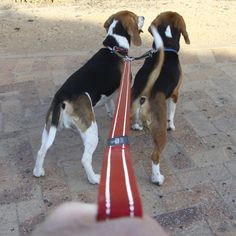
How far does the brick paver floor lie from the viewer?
340 centimetres

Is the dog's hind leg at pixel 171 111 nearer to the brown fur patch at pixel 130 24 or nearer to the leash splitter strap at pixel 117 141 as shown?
the brown fur patch at pixel 130 24

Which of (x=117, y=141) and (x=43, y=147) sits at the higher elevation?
(x=117, y=141)

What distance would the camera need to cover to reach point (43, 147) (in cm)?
366

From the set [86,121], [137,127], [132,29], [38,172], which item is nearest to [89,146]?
[86,121]

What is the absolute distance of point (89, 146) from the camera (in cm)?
362

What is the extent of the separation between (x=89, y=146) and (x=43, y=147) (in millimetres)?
404

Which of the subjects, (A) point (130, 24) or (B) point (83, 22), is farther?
(B) point (83, 22)

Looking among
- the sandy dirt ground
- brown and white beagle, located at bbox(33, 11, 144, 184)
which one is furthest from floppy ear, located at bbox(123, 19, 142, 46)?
the sandy dirt ground

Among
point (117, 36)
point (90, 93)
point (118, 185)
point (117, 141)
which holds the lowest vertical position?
point (90, 93)

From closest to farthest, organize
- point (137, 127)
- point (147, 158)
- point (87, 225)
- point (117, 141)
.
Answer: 1. point (87, 225)
2. point (117, 141)
3. point (147, 158)
4. point (137, 127)

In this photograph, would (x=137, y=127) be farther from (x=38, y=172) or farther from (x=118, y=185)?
(x=118, y=185)

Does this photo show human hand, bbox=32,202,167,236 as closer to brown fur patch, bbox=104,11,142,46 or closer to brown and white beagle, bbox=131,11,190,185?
brown and white beagle, bbox=131,11,190,185

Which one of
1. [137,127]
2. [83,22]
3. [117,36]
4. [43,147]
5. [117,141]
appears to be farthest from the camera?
[83,22]

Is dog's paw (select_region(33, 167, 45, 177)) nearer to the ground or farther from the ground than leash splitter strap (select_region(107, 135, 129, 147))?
nearer to the ground
